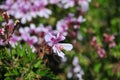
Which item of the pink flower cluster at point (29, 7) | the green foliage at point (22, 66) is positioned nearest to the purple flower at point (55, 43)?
the green foliage at point (22, 66)

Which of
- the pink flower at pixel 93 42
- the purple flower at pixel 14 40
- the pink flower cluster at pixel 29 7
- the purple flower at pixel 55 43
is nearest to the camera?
the purple flower at pixel 55 43

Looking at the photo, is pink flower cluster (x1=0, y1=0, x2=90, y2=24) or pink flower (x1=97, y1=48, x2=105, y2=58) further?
pink flower cluster (x1=0, y1=0, x2=90, y2=24)

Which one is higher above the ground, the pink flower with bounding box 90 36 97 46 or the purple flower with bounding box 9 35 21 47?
the purple flower with bounding box 9 35 21 47

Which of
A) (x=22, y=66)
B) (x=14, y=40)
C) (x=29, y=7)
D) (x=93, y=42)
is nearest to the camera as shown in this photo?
(x=22, y=66)

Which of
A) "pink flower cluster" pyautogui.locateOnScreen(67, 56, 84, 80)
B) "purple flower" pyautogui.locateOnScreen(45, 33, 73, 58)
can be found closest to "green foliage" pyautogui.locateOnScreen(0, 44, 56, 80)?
"purple flower" pyautogui.locateOnScreen(45, 33, 73, 58)

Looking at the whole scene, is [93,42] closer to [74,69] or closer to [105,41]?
[105,41]

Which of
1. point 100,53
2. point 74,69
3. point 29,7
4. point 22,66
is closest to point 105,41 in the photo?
point 100,53

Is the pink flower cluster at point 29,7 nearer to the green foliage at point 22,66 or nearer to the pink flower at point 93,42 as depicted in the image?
the pink flower at point 93,42

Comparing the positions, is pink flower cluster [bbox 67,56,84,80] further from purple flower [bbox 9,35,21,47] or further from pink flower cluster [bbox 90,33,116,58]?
purple flower [bbox 9,35,21,47]

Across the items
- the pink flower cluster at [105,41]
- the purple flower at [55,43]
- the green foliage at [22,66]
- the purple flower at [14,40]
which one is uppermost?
the purple flower at [14,40]

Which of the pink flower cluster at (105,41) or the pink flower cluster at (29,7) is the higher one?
the pink flower cluster at (29,7)

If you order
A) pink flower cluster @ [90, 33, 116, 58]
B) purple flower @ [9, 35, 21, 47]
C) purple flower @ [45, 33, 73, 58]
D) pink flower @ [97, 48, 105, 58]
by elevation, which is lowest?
purple flower @ [45, 33, 73, 58]

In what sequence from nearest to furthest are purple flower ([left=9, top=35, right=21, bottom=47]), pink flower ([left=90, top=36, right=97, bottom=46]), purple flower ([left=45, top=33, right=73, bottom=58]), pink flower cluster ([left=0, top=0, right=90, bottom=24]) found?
1. purple flower ([left=45, top=33, right=73, bottom=58])
2. purple flower ([left=9, top=35, right=21, bottom=47])
3. pink flower ([left=90, top=36, right=97, bottom=46])
4. pink flower cluster ([left=0, top=0, right=90, bottom=24])
